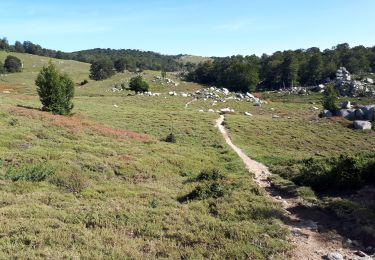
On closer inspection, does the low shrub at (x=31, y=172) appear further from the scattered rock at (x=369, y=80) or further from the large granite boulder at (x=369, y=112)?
the scattered rock at (x=369, y=80)

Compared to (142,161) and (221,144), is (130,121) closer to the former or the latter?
(221,144)

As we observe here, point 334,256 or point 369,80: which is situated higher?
point 369,80

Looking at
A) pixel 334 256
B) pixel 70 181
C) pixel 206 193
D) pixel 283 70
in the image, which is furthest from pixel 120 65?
pixel 334 256

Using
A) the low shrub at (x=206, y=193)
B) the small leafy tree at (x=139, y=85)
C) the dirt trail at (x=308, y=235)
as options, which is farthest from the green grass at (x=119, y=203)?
the small leafy tree at (x=139, y=85)

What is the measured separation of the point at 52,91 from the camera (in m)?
46.7

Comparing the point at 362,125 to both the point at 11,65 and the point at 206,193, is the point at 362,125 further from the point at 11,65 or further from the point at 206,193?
the point at 11,65

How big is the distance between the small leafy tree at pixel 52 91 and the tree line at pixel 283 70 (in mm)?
82122

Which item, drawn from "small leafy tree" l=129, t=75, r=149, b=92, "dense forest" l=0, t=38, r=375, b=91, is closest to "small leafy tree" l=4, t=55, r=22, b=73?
"dense forest" l=0, t=38, r=375, b=91

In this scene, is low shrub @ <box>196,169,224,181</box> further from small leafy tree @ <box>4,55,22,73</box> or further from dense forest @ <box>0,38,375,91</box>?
small leafy tree @ <box>4,55,22,73</box>

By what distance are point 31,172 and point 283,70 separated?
124 metres

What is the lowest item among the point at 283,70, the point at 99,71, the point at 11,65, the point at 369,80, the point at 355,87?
the point at 355,87

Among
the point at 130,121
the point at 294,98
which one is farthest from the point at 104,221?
the point at 294,98

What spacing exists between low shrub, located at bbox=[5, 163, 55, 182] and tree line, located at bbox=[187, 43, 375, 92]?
104180 mm

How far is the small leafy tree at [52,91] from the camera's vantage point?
46.6 metres
